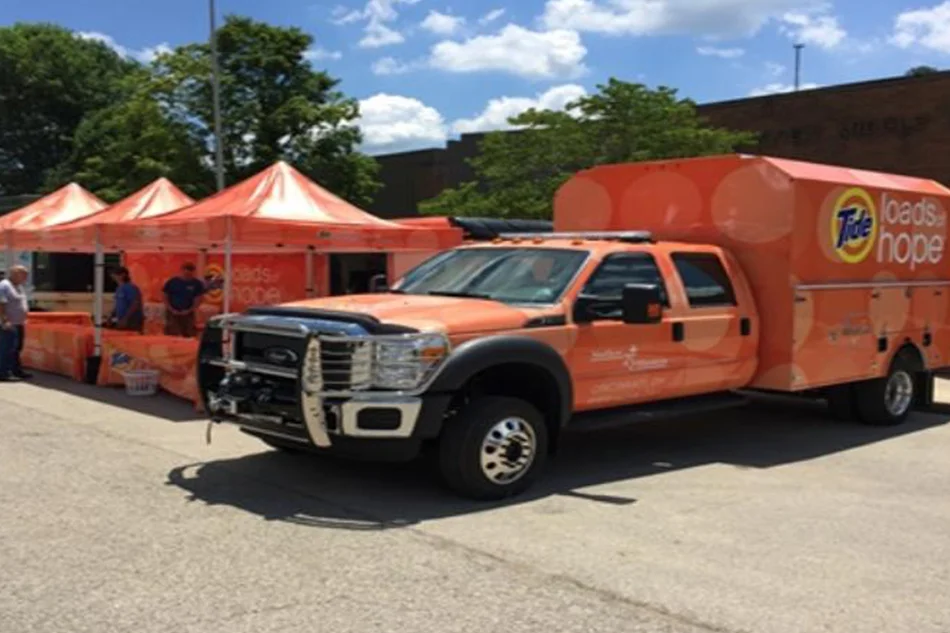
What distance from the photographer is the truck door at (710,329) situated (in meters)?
8.26

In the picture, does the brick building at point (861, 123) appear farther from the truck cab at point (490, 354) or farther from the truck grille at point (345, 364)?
the truck grille at point (345, 364)

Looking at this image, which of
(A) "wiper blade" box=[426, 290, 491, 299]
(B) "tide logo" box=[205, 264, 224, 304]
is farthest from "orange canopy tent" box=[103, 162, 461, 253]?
(B) "tide logo" box=[205, 264, 224, 304]

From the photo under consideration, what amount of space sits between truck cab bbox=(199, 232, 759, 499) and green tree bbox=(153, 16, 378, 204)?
85.9 ft

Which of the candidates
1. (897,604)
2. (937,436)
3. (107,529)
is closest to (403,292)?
(107,529)

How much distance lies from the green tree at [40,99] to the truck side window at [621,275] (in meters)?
44.1

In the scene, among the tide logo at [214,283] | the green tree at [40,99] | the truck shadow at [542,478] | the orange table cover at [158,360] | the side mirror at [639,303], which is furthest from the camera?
the green tree at [40,99]

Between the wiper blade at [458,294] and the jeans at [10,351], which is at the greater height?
the wiper blade at [458,294]

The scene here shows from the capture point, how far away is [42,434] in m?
9.44

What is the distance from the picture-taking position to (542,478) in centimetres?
772

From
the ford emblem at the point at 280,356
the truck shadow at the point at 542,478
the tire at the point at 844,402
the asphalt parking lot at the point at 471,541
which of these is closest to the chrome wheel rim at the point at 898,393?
the truck shadow at the point at 542,478

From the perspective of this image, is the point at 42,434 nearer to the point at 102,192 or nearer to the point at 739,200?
the point at 739,200

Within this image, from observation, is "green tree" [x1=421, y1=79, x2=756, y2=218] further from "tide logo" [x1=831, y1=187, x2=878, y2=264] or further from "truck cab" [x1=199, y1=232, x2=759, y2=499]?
"truck cab" [x1=199, y1=232, x2=759, y2=499]

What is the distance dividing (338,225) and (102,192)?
23786 millimetres

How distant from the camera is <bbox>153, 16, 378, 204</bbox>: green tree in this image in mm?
33250
